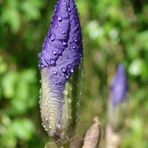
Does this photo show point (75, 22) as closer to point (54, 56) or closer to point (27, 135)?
point (54, 56)

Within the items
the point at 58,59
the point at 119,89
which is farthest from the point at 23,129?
the point at 58,59

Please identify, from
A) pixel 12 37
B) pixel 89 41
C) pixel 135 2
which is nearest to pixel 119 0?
pixel 135 2

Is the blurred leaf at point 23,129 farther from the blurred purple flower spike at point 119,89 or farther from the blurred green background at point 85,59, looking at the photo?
the blurred purple flower spike at point 119,89

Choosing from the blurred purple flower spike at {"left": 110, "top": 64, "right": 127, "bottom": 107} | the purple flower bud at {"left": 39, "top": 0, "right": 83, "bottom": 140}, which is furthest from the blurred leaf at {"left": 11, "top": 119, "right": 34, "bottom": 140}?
the purple flower bud at {"left": 39, "top": 0, "right": 83, "bottom": 140}

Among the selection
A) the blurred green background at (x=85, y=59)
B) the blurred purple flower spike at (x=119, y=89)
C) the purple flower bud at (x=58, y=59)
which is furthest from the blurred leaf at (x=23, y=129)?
the purple flower bud at (x=58, y=59)

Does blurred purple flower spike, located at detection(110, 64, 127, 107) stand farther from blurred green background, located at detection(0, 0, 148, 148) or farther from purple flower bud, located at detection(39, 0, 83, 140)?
purple flower bud, located at detection(39, 0, 83, 140)

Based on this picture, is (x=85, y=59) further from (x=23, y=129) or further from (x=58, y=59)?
(x=58, y=59)
